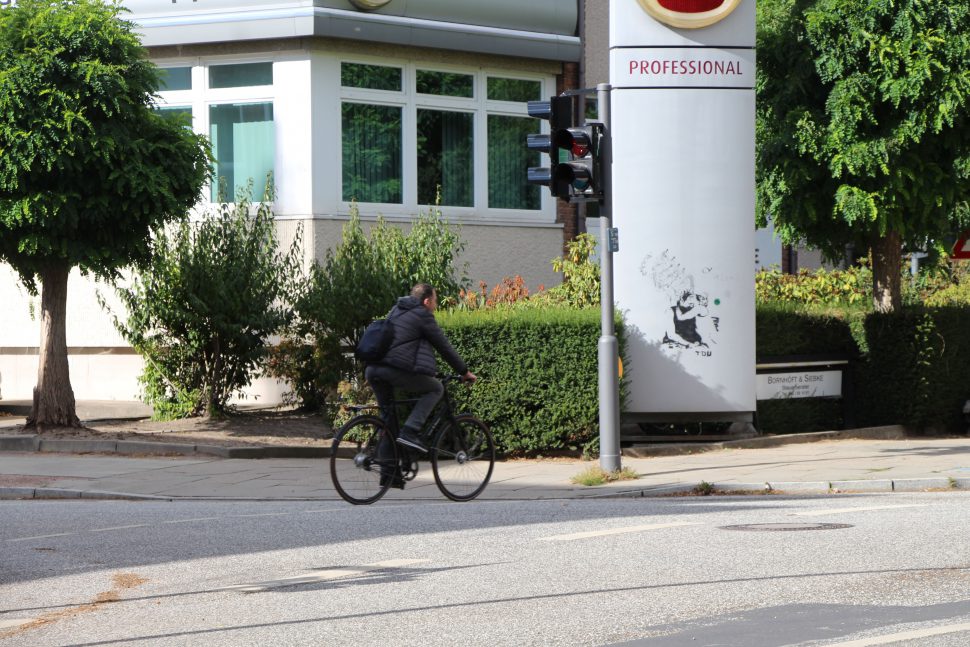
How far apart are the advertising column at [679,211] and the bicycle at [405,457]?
14.9 feet

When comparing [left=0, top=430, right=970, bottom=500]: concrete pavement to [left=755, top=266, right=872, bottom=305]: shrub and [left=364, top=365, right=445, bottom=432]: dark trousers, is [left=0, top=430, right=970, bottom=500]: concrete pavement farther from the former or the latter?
[left=755, top=266, right=872, bottom=305]: shrub

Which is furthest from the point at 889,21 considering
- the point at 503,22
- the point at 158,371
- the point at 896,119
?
the point at 158,371

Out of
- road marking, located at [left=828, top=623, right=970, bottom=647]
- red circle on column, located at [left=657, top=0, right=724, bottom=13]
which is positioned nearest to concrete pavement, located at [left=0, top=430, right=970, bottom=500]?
red circle on column, located at [left=657, top=0, right=724, bottom=13]

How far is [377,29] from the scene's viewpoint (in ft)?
71.7

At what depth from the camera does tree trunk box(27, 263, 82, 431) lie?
18.1m

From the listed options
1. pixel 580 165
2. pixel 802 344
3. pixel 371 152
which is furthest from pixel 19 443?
pixel 802 344

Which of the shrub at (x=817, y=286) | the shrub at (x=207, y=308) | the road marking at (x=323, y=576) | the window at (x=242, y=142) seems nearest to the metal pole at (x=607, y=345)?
the road marking at (x=323, y=576)

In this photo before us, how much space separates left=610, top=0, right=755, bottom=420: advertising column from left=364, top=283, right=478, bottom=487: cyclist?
5037mm

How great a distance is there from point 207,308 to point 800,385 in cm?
776

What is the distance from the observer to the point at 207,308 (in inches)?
755

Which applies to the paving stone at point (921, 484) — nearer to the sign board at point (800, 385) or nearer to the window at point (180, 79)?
the sign board at point (800, 385)

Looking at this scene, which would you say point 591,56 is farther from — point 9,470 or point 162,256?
point 9,470

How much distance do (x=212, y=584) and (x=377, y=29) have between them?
48.9ft

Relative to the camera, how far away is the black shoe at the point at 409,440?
485 inches
